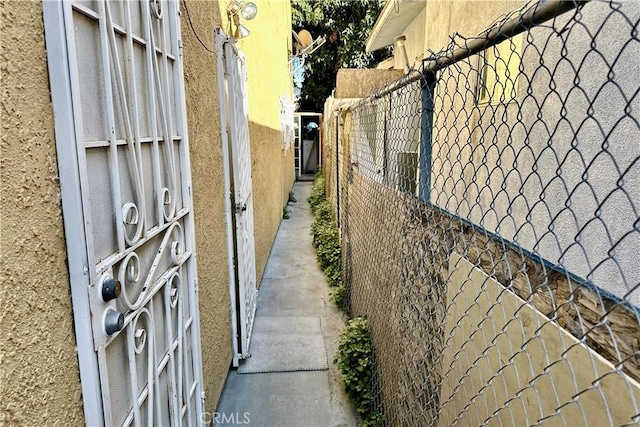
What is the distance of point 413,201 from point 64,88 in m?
1.51

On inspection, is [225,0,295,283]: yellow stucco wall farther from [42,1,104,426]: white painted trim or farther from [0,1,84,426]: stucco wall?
[0,1,84,426]: stucco wall

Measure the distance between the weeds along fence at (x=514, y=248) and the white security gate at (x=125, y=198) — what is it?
1.13m

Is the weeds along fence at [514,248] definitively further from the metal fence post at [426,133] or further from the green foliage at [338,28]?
the green foliage at [338,28]

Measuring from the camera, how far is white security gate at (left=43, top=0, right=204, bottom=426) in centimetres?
107

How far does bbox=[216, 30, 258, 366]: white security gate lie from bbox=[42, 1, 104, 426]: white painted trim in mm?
2072

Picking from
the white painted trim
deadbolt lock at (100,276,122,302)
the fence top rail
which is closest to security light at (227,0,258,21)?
the fence top rail

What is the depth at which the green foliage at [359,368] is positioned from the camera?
2869mm

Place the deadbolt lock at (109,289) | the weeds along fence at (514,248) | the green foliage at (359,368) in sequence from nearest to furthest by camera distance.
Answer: the weeds along fence at (514,248) < the deadbolt lock at (109,289) < the green foliage at (359,368)

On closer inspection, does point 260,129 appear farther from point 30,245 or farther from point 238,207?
point 30,245

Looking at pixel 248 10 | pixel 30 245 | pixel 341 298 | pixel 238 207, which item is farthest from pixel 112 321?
pixel 341 298

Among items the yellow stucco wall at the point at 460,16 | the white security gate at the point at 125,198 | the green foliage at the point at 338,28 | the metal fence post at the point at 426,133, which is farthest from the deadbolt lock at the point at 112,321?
the green foliage at the point at 338,28

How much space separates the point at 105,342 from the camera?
1214 mm

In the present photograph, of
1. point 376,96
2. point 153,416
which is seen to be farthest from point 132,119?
point 376,96

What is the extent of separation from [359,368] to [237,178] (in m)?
1.81
